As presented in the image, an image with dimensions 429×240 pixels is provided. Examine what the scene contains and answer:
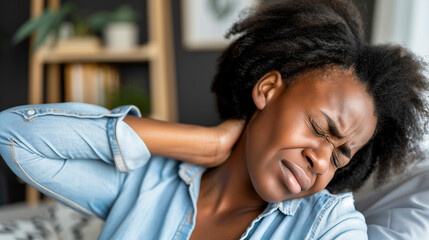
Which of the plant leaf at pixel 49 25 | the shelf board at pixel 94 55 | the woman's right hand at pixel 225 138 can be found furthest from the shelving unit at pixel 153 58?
the woman's right hand at pixel 225 138

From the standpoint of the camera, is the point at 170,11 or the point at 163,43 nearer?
the point at 163,43

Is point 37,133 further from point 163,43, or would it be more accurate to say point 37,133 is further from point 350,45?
point 163,43

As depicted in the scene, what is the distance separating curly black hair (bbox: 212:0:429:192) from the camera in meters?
0.99

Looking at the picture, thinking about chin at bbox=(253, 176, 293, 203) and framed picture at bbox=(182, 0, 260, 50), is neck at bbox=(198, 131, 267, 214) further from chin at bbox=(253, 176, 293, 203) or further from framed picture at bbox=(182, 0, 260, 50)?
framed picture at bbox=(182, 0, 260, 50)

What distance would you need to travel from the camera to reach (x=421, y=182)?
1080mm

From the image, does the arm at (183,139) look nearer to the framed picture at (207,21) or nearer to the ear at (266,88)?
the ear at (266,88)

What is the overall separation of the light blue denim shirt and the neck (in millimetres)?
45

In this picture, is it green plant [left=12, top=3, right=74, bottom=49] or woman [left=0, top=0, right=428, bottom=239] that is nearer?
woman [left=0, top=0, right=428, bottom=239]

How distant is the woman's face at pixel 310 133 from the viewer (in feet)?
3.02

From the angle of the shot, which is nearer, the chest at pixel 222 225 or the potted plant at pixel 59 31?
the chest at pixel 222 225

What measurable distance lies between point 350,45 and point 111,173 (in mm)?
696

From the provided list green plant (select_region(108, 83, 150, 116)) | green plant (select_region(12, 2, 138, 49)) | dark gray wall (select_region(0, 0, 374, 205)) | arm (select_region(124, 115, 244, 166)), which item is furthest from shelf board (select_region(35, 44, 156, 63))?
arm (select_region(124, 115, 244, 166))

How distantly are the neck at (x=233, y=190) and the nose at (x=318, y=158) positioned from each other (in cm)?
20

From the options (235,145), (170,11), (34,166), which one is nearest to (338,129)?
(235,145)
